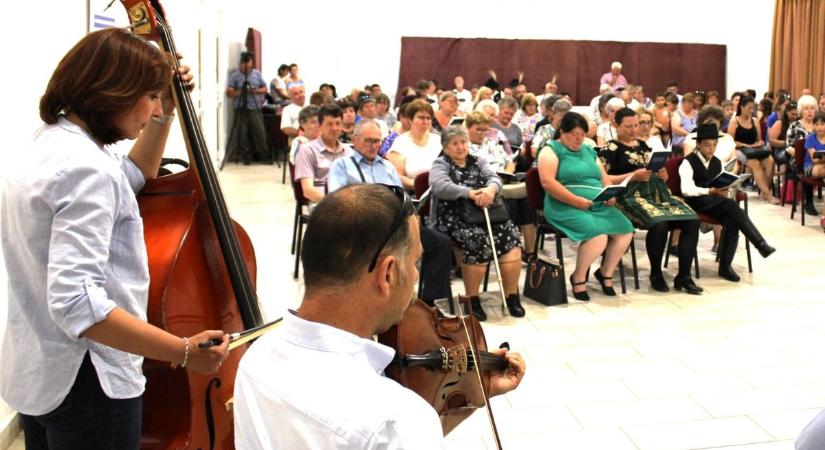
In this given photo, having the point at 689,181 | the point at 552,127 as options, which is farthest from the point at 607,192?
the point at 552,127

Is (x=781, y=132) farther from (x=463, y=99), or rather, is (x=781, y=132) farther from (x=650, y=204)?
(x=650, y=204)

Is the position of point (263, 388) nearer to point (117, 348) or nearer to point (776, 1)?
point (117, 348)

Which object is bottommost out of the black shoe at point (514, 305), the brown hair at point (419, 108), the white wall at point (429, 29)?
the black shoe at point (514, 305)

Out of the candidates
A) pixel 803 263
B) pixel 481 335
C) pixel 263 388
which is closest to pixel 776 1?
pixel 803 263

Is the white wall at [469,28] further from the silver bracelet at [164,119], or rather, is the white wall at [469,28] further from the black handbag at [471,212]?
the silver bracelet at [164,119]

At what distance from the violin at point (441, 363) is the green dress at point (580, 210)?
375 cm

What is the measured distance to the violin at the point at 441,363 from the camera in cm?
181

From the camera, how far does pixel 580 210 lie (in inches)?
223

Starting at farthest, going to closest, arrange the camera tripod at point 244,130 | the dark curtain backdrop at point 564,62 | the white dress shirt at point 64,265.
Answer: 1. the dark curtain backdrop at point 564,62
2. the camera tripod at point 244,130
3. the white dress shirt at point 64,265

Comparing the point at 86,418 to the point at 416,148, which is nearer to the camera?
the point at 86,418

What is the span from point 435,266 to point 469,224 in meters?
0.39

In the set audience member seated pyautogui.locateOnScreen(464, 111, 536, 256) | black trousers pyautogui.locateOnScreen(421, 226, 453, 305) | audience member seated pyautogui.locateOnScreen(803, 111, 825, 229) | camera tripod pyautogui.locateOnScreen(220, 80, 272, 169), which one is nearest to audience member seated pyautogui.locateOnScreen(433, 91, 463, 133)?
audience member seated pyautogui.locateOnScreen(464, 111, 536, 256)

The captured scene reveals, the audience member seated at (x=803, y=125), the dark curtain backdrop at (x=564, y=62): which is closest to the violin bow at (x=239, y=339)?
the audience member seated at (x=803, y=125)

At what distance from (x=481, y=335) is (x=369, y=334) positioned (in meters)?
0.93
